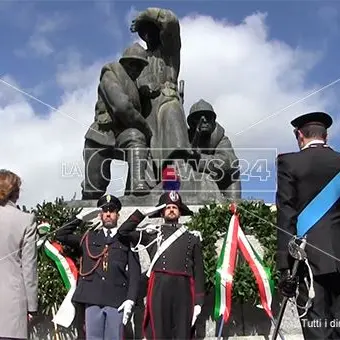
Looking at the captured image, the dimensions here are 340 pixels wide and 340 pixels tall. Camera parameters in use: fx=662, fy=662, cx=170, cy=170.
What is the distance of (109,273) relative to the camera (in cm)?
497

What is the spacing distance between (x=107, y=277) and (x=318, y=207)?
1931mm

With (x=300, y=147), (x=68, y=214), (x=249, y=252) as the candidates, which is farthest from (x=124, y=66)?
(x=300, y=147)

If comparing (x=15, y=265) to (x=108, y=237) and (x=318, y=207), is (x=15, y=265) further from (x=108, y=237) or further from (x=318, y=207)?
(x=318, y=207)

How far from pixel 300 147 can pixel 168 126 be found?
12.2 feet

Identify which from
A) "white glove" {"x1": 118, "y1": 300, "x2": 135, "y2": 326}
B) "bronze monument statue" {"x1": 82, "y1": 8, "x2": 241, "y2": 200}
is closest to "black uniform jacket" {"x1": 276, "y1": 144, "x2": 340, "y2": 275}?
"white glove" {"x1": 118, "y1": 300, "x2": 135, "y2": 326}

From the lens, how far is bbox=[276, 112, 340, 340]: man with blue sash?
11.5 feet

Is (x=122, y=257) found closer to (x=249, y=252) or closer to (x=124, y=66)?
(x=249, y=252)

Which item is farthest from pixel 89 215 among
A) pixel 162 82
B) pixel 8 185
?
pixel 162 82

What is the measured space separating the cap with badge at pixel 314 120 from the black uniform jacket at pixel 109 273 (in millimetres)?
1801

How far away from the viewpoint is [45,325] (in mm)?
5492

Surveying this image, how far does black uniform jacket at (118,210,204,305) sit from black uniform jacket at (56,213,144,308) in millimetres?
108

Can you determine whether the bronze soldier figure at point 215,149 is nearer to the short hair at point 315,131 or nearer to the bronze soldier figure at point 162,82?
the bronze soldier figure at point 162,82

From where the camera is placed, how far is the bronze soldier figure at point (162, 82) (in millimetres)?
7402

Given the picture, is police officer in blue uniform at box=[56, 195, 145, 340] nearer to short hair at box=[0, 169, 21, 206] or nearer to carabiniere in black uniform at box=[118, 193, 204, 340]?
carabiniere in black uniform at box=[118, 193, 204, 340]
